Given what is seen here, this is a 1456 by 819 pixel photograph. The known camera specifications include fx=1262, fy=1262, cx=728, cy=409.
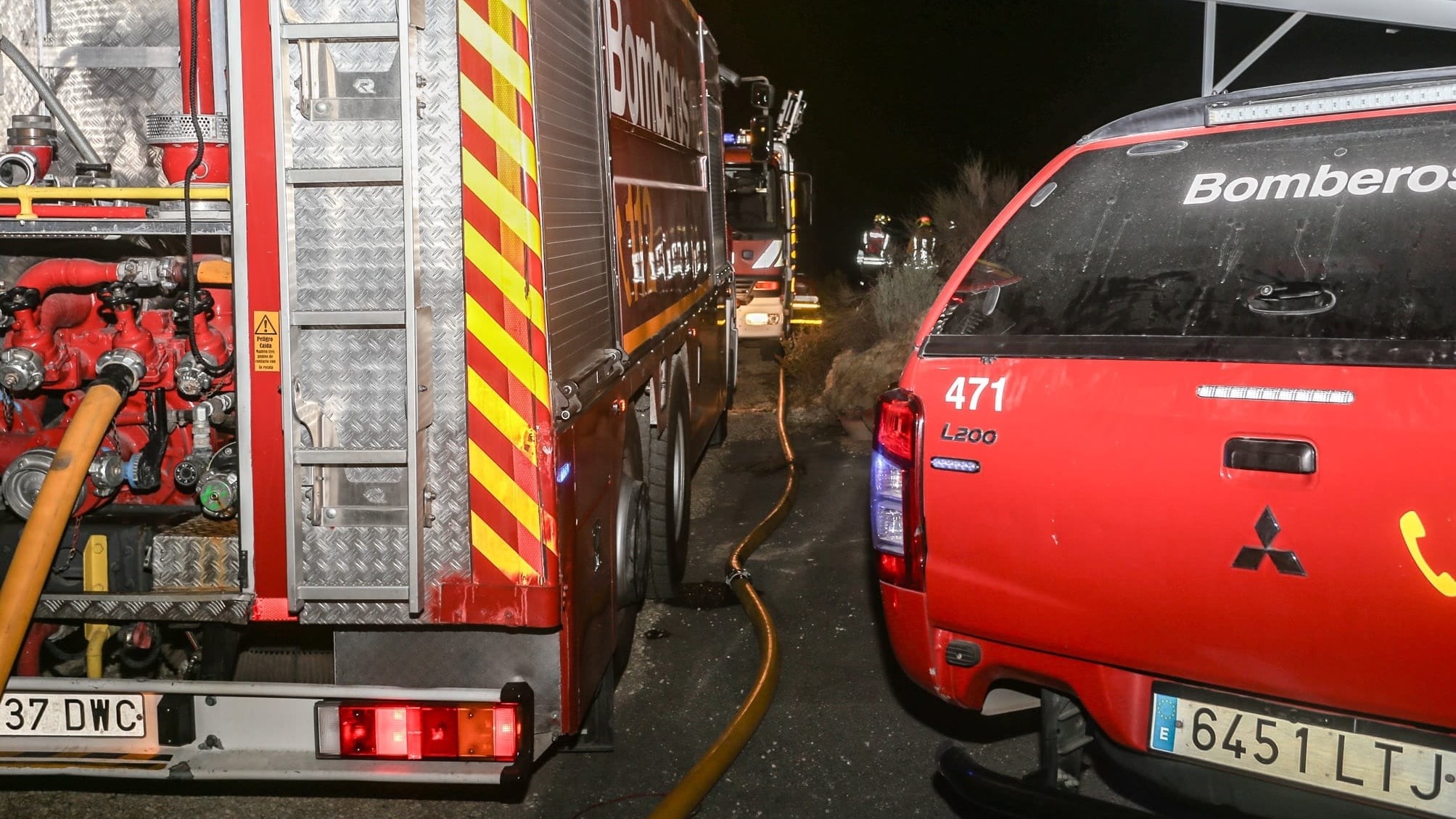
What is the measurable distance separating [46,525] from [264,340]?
836mm

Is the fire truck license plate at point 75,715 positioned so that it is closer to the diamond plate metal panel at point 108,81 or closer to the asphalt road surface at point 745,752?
the asphalt road surface at point 745,752

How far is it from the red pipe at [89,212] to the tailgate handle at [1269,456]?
3.03 m

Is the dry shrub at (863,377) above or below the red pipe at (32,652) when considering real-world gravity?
above

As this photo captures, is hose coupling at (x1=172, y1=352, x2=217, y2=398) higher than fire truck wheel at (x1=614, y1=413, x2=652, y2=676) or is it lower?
higher

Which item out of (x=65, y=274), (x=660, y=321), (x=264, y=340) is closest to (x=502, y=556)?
(x=264, y=340)

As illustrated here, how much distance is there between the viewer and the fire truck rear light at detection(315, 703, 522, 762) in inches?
137

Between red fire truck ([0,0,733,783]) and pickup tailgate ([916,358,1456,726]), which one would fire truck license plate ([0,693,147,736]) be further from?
pickup tailgate ([916,358,1456,726])

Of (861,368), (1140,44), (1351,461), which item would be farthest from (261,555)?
(1140,44)

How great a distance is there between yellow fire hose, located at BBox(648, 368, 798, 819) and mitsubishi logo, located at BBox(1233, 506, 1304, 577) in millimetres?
1962

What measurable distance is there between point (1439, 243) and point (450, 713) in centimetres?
278

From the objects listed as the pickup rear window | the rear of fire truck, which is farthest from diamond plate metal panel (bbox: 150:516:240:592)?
the rear of fire truck

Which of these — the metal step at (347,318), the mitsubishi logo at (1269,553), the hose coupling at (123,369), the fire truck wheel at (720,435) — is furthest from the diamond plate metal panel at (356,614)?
the fire truck wheel at (720,435)

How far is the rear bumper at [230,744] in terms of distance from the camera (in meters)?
3.45

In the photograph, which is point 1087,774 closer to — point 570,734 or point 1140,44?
point 570,734
